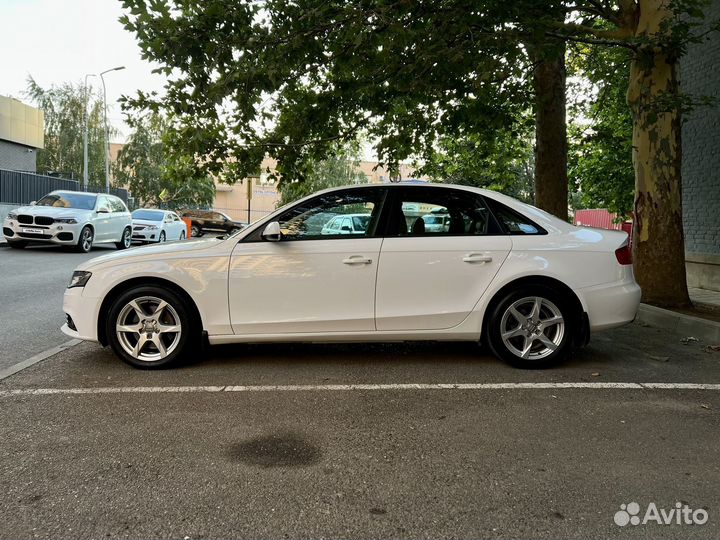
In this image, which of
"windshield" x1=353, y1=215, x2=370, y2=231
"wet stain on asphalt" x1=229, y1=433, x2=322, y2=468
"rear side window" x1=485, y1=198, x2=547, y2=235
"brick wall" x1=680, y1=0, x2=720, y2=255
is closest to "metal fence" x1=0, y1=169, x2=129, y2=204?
"windshield" x1=353, y1=215, x2=370, y2=231

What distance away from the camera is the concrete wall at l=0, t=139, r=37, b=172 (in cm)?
3106

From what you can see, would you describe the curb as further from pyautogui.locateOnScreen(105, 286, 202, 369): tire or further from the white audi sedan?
pyautogui.locateOnScreen(105, 286, 202, 369): tire

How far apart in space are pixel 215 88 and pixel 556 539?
6700 millimetres

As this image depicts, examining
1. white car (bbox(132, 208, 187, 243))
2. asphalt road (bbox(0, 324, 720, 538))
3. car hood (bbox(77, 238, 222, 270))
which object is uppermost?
white car (bbox(132, 208, 187, 243))

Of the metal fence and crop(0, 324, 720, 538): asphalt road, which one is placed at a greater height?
the metal fence

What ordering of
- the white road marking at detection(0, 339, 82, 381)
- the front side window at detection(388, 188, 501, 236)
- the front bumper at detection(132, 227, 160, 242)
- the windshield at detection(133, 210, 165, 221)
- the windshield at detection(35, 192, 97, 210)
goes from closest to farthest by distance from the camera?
1. the white road marking at detection(0, 339, 82, 381)
2. the front side window at detection(388, 188, 501, 236)
3. the windshield at detection(35, 192, 97, 210)
4. the front bumper at detection(132, 227, 160, 242)
5. the windshield at detection(133, 210, 165, 221)

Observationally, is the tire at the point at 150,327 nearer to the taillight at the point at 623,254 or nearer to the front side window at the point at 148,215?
the taillight at the point at 623,254

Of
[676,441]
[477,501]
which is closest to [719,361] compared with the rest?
[676,441]

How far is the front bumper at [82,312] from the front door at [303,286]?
3.85 feet

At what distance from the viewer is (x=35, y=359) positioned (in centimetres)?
530

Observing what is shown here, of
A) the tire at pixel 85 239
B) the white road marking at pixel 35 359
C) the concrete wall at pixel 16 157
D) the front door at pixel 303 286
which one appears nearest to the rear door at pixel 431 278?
the front door at pixel 303 286

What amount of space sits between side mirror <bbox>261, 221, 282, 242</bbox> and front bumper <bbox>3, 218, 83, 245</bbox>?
1350 centimetres

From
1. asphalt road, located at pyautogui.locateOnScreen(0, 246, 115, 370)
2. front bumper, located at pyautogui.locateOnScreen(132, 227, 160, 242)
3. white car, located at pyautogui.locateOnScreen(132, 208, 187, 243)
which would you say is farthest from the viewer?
white car, located at pyautogui.locateOnScreen(132, 208, 187, 243)

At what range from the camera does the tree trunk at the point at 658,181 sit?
27.3 feet
